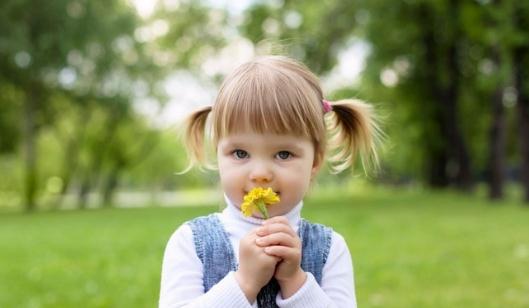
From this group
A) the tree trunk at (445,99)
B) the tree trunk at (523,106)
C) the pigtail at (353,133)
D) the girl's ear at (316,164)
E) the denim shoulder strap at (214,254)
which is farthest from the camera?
the tree trunk at (445,99)

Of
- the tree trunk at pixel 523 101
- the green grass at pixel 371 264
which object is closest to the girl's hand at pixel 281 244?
the green grass at pixel 371 264

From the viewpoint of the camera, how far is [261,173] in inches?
81.5

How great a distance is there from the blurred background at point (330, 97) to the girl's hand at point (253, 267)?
988 mm

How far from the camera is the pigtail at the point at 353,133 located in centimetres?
253

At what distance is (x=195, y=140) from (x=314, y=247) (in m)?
0.62

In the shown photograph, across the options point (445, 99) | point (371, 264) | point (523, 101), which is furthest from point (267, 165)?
point (445, 99)

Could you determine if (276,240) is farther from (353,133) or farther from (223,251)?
(353,133)

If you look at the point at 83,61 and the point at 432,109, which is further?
the point at 432,109

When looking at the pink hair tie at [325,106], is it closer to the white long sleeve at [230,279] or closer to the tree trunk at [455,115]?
the white long sleeve at [230,279]

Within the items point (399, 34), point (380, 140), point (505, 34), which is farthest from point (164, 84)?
point (380, 140)

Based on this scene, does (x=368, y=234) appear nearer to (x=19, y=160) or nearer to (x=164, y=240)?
(x=164, y=240)

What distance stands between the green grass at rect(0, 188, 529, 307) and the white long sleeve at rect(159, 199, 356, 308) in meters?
3.76

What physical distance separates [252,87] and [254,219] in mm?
410

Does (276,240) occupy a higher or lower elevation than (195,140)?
lower
